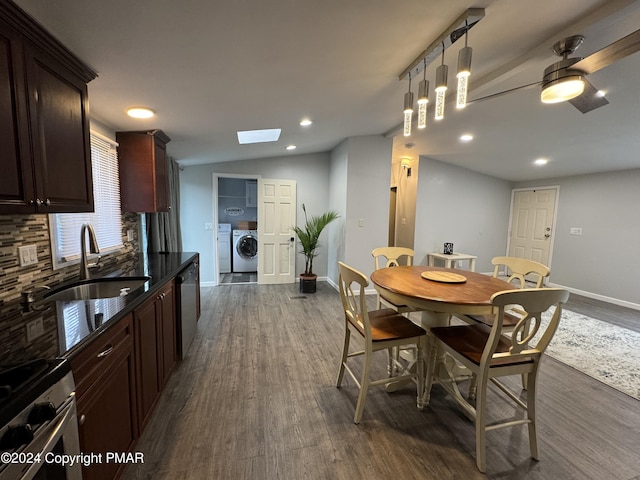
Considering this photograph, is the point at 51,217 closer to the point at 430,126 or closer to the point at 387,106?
the point at 387,106

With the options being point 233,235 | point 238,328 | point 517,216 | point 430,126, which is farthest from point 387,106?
point 517,216

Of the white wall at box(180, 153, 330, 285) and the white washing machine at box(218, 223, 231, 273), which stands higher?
the white wall at box(180, 153, 330, 285)

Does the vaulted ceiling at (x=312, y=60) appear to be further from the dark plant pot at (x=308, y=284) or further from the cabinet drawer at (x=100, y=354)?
the dark plant pot at (x=308, y=284)

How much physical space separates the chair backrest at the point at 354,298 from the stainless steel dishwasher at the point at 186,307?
4.52ft

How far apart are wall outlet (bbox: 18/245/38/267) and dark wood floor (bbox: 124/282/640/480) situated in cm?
120

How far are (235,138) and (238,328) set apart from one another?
2.23m

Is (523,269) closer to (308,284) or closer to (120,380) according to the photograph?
(120,380)

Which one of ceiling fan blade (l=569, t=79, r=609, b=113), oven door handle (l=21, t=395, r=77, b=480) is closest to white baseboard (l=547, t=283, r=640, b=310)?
ceiling fan blade (l=569, t=79, r=609, b=113)

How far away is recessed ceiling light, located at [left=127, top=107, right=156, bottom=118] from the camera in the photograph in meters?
2.12

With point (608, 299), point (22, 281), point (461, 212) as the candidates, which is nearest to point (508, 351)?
point (22, 281)

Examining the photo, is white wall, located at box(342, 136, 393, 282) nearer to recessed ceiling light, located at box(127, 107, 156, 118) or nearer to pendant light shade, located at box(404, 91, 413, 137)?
pendant light shade, located at box(404, 91, 413, 137)

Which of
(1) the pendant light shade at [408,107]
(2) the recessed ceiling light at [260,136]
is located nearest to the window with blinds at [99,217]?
(2) the recessed ceiling light at [260,136]

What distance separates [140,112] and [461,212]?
18.5 feet

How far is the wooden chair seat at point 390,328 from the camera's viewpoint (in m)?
1.84
